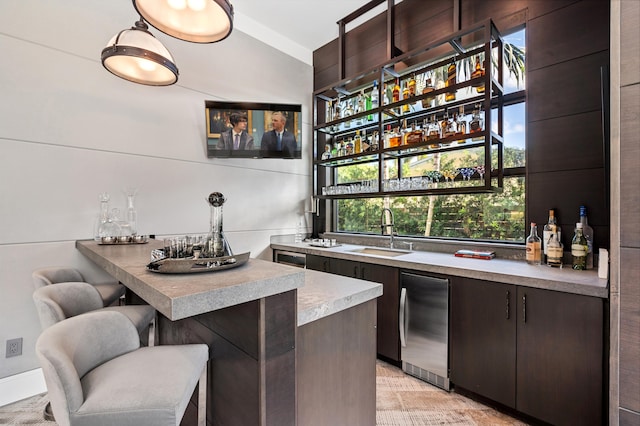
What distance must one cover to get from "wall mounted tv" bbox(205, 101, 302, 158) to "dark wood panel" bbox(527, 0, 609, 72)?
222 centimetres

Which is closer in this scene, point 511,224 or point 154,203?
point 511,224

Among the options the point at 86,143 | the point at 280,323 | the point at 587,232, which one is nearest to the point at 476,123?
the point at 587,232

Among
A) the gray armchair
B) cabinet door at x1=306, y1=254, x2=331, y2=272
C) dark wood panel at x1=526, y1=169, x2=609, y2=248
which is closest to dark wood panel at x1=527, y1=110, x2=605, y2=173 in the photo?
dark wood panel at x1=526, y1=169, x2=609, y2=248

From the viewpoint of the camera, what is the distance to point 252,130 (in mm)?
3318

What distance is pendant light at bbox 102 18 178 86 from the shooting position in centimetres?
172

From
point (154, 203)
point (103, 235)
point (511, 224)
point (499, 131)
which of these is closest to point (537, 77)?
point (499, 131)

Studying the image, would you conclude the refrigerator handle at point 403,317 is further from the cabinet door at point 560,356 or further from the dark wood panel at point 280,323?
the dark wood panel at point 280,323

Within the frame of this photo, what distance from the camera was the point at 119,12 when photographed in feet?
8.72

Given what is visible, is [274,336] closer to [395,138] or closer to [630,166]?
[630,166]

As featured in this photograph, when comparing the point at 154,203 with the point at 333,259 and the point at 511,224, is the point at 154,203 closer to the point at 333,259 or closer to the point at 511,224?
the point at 333,259

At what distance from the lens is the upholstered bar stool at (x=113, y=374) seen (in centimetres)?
85

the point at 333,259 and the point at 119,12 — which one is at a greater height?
the point at 119,12

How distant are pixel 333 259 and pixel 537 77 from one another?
2.28m

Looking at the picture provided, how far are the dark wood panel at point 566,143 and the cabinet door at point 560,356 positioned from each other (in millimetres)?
1016
